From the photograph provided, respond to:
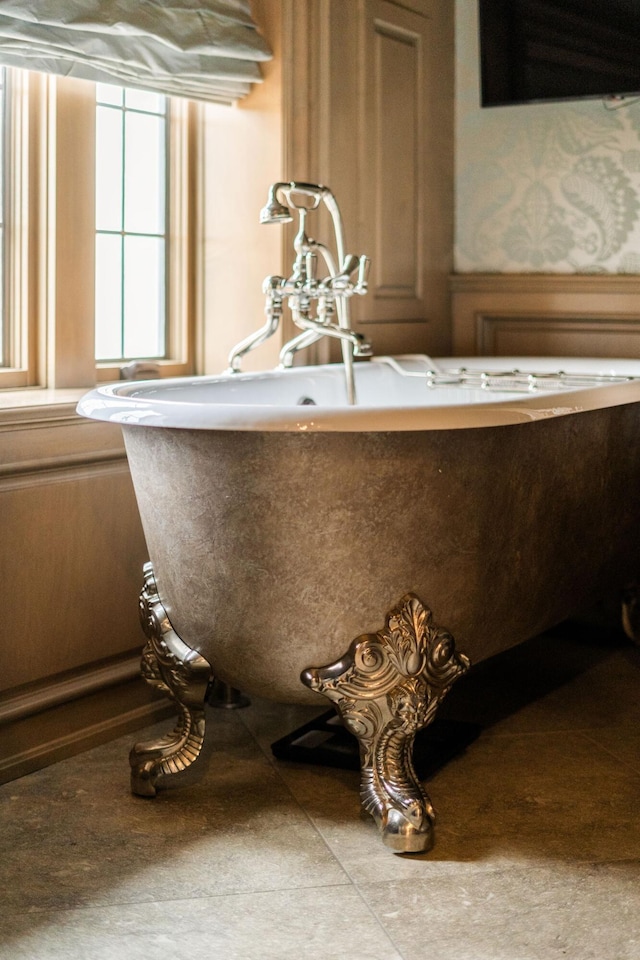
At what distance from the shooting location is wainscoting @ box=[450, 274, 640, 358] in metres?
3.22

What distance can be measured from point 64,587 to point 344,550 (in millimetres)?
690

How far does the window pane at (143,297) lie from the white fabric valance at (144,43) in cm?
38

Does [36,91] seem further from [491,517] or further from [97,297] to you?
[491,517]

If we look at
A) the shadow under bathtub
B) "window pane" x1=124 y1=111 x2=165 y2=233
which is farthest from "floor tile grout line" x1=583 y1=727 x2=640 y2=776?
"window pane" x1=124 y1=111 x2=165 y2=233

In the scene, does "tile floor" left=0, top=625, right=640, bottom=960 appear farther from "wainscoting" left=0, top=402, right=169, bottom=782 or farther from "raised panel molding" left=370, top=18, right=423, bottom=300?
"raised panel molding" left=370, top=18, right=423, bottom=300

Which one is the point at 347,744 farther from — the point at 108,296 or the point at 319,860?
the point at 108,296

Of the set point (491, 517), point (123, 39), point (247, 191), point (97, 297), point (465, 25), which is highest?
point (465, 25)

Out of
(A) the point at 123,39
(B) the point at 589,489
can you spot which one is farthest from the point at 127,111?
(B) the point at 589,489

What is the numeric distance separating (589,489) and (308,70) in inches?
50.9

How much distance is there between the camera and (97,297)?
8.88 feet

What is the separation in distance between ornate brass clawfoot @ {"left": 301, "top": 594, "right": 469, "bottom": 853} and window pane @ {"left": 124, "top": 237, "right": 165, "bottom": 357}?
1.26m

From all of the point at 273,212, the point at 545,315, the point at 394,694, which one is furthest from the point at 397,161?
the point at 394,694

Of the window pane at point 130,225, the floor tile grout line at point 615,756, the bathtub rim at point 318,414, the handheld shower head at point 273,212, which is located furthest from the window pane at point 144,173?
the floor tile grout line at point 615,756

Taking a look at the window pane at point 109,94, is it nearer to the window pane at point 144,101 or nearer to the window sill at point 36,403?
the window pane at point 144,101
